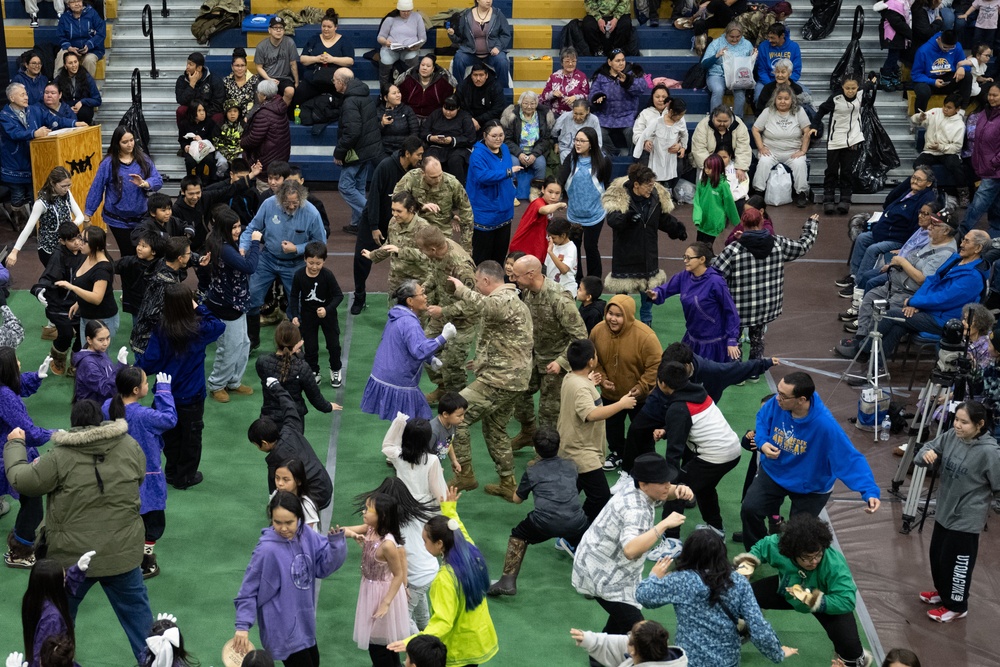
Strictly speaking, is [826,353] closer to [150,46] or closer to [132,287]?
[132,287]

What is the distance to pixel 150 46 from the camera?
1691cm

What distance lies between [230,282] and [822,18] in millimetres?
10429

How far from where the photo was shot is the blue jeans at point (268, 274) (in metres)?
10.9

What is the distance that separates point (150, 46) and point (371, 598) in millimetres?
12111

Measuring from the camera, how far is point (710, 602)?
20.3ft

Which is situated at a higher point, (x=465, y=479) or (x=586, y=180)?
(x=586, y=180)

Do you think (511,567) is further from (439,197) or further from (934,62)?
(934,62)

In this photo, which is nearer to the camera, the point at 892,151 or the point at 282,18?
the point at 892,151

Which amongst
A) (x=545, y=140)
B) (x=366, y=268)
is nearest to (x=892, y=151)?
(x=545, y=140)

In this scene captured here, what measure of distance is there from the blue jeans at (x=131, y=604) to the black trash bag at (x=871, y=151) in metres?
10.9

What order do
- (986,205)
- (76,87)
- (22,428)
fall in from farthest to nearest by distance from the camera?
(76,87), (986,205), (22,428)

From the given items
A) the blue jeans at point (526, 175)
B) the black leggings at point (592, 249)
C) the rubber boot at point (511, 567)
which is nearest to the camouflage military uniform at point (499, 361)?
the rubber boot at point (511, 567)

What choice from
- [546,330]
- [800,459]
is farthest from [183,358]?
[800,459]

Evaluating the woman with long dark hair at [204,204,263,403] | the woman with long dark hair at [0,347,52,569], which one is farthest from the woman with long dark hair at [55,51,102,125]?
the woman with long dark hair at [0,347,52,569]
